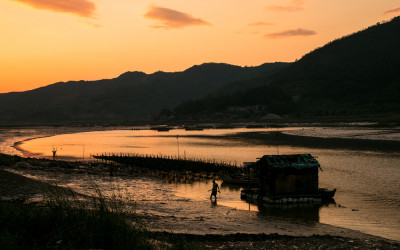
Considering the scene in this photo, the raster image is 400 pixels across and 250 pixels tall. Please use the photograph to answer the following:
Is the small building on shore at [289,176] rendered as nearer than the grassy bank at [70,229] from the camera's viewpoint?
No

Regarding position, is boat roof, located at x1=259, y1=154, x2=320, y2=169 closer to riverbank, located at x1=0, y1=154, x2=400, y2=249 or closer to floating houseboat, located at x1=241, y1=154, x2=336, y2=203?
floating houseboat, located at x1=241, y1=154, x2=336, y2=203

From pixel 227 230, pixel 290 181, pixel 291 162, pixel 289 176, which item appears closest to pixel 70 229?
pixel 227 230

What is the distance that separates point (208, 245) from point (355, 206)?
610 inches

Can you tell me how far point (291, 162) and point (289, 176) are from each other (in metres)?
1.09

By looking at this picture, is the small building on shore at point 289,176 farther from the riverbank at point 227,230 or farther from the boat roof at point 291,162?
the riverbank at point 227,230

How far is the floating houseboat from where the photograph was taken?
2917cm

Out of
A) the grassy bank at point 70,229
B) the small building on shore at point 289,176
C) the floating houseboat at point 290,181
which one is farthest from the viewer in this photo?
the small building on shore at point 289,176

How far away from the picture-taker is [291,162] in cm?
2970

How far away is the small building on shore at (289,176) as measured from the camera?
29.3 meters

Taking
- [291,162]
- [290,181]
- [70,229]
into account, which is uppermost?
[291,162]

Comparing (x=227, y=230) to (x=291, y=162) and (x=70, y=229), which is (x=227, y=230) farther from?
(x=291, y=162)

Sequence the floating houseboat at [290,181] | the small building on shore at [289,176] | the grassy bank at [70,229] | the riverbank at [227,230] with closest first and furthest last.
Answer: the grassy bank at [70,229] → the riverbank at [227,230] → the floating houseboat at [290,181] → the small building on shore at [289,176]

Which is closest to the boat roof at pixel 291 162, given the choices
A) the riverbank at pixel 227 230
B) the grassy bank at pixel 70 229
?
the riverbank at pixel 227 230

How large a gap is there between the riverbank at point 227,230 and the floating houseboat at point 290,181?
412cm
